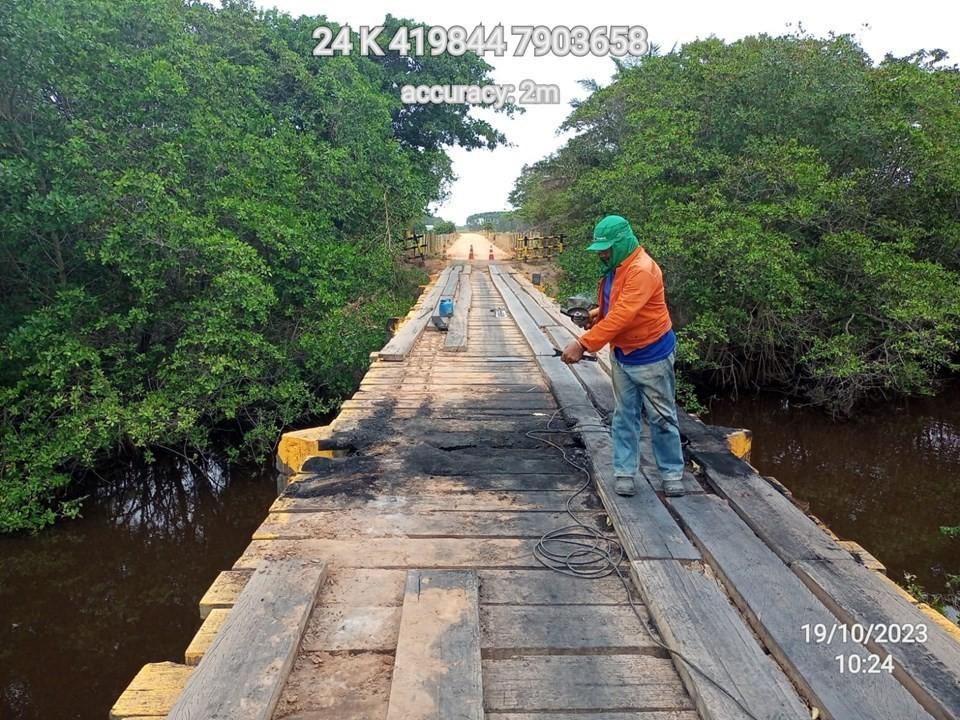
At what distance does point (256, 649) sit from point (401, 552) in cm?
81

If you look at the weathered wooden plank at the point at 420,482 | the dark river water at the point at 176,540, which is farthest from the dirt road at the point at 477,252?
the weathered wooden plank at the point at 420,482

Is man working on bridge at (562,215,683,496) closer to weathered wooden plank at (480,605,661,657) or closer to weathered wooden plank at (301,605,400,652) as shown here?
weathered wooden plank at (480,605,661,657)

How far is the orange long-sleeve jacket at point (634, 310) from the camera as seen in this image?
295 centimetres

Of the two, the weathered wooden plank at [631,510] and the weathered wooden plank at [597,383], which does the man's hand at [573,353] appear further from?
the weathered wooden plank at [597,383]

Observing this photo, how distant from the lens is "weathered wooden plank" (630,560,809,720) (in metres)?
1.70

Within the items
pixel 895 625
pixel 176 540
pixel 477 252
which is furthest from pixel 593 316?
pixel 477 252

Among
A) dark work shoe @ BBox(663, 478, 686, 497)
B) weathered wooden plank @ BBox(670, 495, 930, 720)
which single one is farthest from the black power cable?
dark work shoe @ BBox(663, 478, 686, 497)

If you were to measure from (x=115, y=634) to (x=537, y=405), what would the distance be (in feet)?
14.4

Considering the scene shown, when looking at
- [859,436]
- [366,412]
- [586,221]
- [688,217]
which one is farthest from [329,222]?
[859,436]

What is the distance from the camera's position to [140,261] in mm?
7156

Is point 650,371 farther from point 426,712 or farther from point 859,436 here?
point 859,436

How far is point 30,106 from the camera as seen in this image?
675 cm

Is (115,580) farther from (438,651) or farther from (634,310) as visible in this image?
(634,310)

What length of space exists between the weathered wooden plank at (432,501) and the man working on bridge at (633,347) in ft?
1.11
